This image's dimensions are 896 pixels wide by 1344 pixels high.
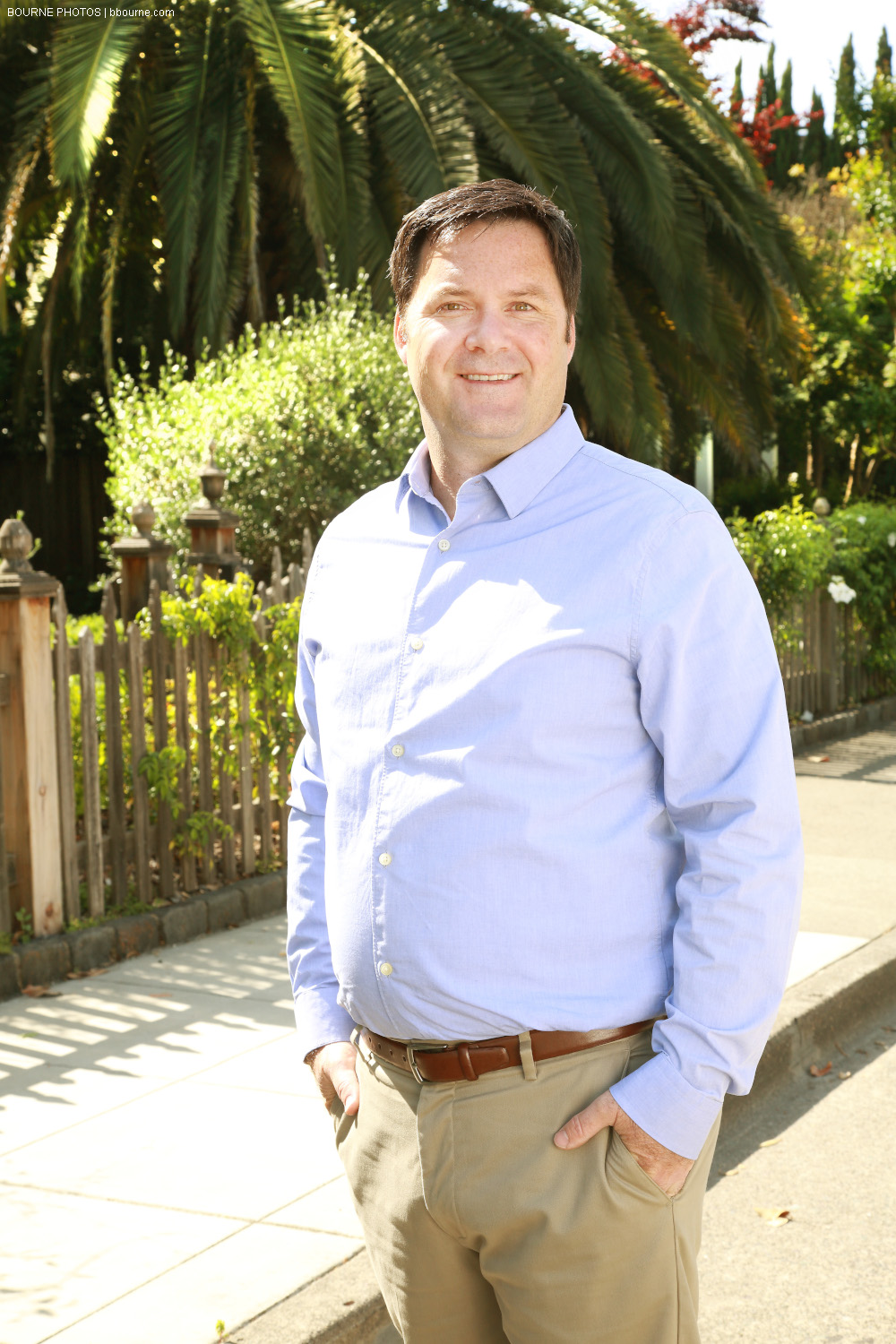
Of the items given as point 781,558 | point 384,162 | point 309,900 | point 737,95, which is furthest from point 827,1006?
point 737,95

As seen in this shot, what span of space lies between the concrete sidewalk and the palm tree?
6.42m

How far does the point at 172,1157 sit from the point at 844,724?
28.5 ft

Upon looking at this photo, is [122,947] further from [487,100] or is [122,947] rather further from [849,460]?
[849,460]

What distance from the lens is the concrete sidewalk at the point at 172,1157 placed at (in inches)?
116

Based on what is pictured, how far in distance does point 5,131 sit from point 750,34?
11.3 m

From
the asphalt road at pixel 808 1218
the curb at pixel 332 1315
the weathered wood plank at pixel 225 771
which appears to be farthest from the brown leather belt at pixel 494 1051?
the weathered wood plank at pixel 225 771

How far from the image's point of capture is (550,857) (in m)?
1.83

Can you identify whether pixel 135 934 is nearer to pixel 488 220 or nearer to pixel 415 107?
pixel 488 220

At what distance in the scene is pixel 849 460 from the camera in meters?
21.4

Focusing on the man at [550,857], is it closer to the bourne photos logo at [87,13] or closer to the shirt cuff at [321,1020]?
the shirt cuff at [321,1020]

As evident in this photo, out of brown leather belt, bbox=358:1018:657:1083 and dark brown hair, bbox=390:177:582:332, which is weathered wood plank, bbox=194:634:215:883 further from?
brown leather belt, bbox=358:1018:657:1083

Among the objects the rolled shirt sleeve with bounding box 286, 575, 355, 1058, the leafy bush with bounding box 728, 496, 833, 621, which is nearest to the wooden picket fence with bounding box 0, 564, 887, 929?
the rolled shirt sleeve with bounding box 286, 575, 355, 1058

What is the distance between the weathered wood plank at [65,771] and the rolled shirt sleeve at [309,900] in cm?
304

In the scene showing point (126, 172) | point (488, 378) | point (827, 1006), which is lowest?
point (827, 1006)
